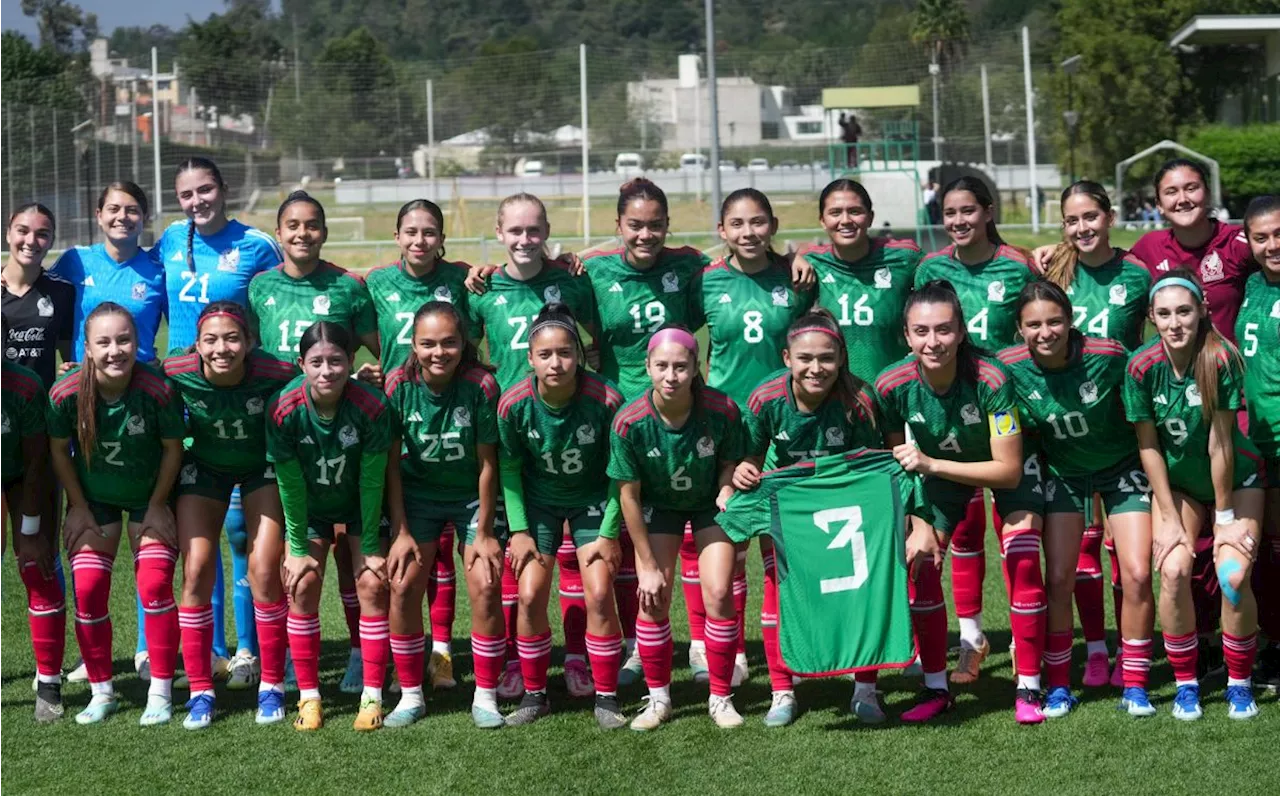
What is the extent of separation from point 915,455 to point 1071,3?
39.4m

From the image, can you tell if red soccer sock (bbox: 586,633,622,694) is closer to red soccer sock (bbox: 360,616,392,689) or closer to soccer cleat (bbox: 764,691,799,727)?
soccer cleat (bbox: 764,691,799,727)

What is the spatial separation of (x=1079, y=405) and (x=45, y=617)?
13.5 ft

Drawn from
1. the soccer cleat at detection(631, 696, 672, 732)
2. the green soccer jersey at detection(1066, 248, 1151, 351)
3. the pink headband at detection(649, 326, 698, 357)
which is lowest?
the soccer cleat at detection(631, 696, 672, 732)

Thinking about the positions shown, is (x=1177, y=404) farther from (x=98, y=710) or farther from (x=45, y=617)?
(x=45, y=617)

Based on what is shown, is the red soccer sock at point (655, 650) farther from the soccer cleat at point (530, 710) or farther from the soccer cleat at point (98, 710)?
the soccer cleat at point (98, 710)

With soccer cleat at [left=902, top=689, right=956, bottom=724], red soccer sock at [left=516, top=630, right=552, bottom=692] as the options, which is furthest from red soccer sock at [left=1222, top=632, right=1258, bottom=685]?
red soccer sock at [left=516, top=630, right=552, bottom=692]

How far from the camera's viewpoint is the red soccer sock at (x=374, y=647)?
5637 millimetres

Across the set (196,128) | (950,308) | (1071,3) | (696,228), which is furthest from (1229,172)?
(950,308)

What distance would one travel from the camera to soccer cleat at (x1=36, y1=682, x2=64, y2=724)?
5.80 m

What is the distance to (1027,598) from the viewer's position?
17.8ft

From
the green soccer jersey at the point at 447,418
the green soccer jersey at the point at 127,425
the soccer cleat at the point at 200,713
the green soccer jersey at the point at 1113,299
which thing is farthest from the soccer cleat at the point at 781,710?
the green soccer jersey at the point at 127,425

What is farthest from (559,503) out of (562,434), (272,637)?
(272,637)

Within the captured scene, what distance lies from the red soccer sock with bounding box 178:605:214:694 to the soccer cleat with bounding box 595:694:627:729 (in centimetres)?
153

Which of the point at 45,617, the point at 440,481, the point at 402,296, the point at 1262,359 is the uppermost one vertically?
the point at 402,296
